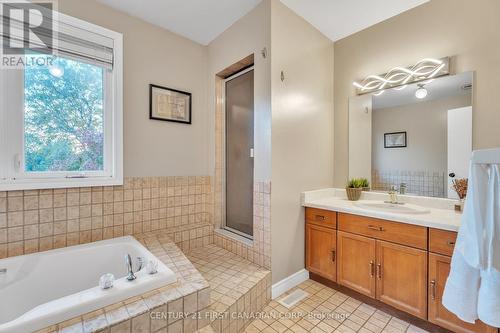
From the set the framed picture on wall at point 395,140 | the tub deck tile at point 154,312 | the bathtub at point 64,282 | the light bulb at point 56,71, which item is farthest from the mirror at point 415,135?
the light bulb at point 56,71

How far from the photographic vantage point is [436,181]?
1950 millimetres

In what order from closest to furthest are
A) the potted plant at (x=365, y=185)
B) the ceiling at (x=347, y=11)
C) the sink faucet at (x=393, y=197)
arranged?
the ceiling at (x=347, y=11)
the sink faucet at (x=393, y=197)
the potted plant at (x=365, y=185)

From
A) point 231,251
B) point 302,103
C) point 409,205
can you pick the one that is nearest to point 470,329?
point 409,205

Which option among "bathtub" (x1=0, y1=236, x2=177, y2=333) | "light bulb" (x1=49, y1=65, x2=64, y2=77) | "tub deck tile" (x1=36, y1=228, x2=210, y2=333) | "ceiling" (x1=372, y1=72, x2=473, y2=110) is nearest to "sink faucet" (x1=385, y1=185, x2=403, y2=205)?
"ceiling" (x1=372, y1=72, x2=473, y2=110)

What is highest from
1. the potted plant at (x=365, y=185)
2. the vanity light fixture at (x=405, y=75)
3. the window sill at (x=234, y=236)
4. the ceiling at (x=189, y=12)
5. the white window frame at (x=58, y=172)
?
the ceiling at (x=189, y=12)

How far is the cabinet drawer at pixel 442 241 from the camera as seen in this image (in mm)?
1441

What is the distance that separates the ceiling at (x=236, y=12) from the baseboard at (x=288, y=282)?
2525 millimetres

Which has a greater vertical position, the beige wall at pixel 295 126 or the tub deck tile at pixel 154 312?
the beige wall at pixel 295 126

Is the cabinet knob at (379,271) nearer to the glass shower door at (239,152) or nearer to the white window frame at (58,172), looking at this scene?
the glass shower door at (239,152)

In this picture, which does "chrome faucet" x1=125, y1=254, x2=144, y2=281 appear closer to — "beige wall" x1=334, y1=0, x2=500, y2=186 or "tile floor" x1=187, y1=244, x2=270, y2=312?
"tile floor" x1=187, y1=244, x2=270, y2=312

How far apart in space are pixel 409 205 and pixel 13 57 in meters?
3.43

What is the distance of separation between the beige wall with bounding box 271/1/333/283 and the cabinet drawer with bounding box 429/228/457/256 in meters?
1.03

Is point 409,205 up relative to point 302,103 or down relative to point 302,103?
down

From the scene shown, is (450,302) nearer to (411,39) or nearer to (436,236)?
(436,236)
